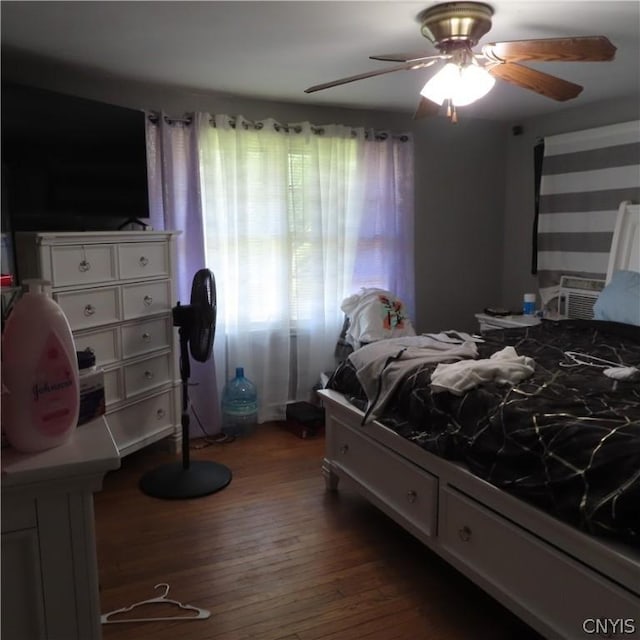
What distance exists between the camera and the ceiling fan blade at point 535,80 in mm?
2316

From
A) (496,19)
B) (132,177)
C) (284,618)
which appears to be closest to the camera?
(284,618)

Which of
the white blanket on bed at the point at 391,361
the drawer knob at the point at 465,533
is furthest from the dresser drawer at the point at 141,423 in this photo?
the drawer knob at the point at 465,533

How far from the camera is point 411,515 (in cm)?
237

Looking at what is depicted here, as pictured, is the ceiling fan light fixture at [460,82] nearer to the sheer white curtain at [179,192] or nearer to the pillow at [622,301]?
the pillow at [622,301]

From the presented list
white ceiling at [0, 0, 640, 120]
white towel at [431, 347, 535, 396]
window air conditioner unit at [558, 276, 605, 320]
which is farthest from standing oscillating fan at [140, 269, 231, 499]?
window air conditioner unit at [558, 276, 605, 320]

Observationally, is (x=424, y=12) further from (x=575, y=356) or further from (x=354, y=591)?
(x=354, y=591)

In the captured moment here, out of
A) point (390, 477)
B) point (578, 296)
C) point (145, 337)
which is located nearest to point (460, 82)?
point (390, 477)

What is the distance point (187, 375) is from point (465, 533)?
1640 millimetres

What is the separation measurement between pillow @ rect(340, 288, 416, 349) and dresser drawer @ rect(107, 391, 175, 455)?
1.30m

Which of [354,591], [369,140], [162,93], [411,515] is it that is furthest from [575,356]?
[162,93]

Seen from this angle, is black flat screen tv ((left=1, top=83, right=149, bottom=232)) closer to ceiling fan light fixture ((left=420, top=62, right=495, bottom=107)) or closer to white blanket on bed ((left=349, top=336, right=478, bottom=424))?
white blanket on bed ((left=349, top=336, right=478, bottom=424))

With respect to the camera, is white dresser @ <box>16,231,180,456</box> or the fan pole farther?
the fan pole

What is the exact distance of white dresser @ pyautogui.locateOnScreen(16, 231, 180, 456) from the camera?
2.69 metres

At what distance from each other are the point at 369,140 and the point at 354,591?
117 inches
